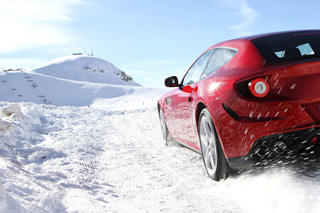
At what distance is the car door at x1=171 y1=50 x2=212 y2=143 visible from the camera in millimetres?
3834

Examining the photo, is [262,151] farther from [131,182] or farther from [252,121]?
[131,182]

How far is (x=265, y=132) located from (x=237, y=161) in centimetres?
40

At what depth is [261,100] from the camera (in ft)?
8.45

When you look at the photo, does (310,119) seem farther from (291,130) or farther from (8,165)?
(8,165)

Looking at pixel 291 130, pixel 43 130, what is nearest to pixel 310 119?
pixel 291 130

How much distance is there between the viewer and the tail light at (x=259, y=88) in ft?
8.47

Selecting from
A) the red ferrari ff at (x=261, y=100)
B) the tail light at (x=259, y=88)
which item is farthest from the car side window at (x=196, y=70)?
the tail light at (x=259, y=88)

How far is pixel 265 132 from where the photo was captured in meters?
2.57

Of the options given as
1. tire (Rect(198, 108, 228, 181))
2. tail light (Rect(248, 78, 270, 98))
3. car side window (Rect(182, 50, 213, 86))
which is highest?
car side window (Rect(182, 50, 213, 86))

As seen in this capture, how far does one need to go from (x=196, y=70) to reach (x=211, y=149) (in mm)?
1268

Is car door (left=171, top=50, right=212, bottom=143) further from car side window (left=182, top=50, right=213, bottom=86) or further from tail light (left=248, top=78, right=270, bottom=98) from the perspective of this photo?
tail light (left=248, top=78, right=270, bottom=98)

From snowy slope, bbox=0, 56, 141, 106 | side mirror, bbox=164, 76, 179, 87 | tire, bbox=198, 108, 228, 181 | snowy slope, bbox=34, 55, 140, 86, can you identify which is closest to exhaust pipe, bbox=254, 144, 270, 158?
tire, bbox=198, 108, 228, 181

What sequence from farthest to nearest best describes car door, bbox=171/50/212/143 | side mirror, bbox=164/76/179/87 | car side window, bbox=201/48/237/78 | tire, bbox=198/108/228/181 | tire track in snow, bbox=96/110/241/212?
side mirror, bbox=164/76/179/87 < car door, bbox=171/50/212/143 < car side window, bbox=201/48/237/78 < tire, bbox=198/108/228/181 < tire track in snow, bbox=96/110/241/212

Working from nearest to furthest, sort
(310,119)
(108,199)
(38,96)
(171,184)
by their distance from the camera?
(310,119)
(108,199)
(171,184)
(38,96)
